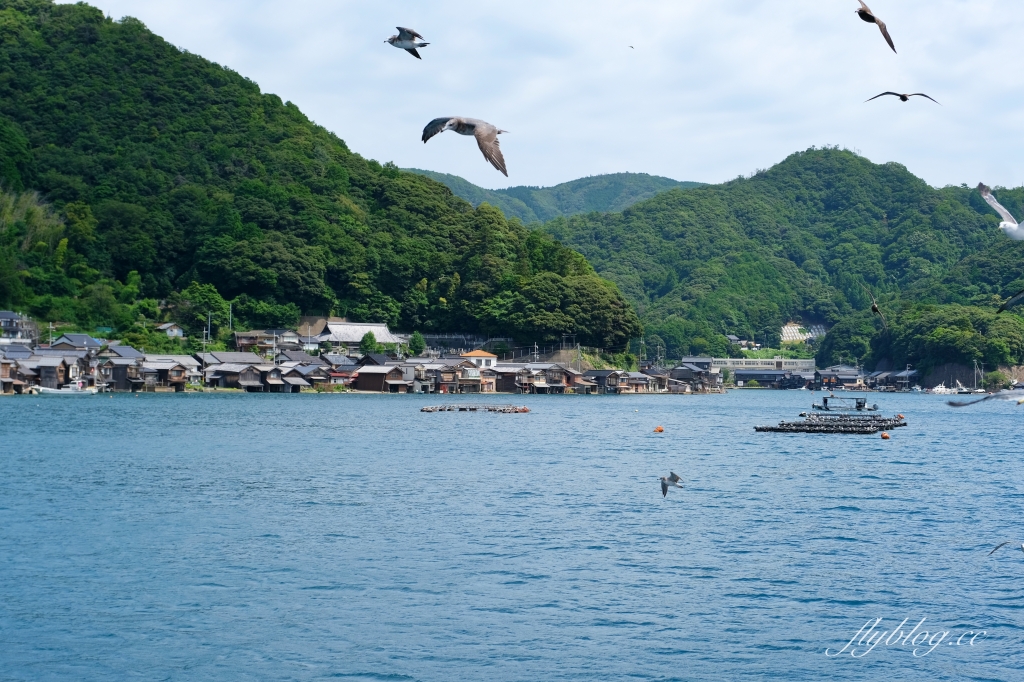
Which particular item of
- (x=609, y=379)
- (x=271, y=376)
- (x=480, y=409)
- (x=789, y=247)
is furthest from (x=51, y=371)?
(x=789, y=247)

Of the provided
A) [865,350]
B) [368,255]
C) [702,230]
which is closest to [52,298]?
[368,255]

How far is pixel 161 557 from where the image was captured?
56.3ft

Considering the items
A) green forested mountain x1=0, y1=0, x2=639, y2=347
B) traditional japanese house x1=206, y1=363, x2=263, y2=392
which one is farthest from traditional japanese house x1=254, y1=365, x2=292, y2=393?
green forested mountain x1=0, y1=0, x2=639, y2=347

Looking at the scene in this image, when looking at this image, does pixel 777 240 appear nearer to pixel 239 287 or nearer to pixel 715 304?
pixel 715 304

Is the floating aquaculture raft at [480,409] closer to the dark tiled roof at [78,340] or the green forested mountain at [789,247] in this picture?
the dark tiled roof at [78,340]

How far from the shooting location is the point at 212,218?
82.5 metres

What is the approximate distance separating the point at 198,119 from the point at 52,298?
110ft

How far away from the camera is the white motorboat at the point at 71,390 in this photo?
6228 centimetres

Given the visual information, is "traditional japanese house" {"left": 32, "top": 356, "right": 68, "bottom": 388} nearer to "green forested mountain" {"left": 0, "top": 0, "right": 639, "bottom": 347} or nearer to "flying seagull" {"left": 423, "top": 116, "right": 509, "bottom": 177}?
"green forested mountain" {"left": 0, "top": 0, "right": 639, "bottom": 347}

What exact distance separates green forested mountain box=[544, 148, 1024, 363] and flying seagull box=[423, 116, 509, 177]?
382 feet

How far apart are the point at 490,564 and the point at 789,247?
15448 cm

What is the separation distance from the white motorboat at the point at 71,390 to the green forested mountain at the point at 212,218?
25.2ft

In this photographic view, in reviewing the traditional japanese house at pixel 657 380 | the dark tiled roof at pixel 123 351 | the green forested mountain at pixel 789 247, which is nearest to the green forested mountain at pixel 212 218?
the traditional japanese house at pixel 657 380

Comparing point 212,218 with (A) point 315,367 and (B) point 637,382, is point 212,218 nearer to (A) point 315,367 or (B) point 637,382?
(A) point 315,367
